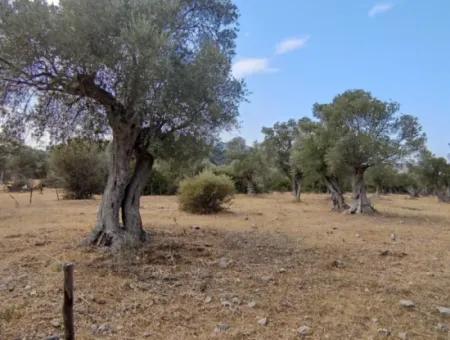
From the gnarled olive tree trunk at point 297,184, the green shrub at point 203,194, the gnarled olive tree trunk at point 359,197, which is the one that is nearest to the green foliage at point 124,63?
the green shrub at point 203,194

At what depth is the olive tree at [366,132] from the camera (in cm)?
1538

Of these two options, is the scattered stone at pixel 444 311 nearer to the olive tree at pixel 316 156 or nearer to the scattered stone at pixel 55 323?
the scattered stone at pixel 55 323

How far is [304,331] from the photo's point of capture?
4059 millimetres

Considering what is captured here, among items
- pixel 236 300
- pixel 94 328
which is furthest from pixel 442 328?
pixel 94 328

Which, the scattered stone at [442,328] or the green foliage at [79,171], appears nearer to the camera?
the scattered stone at [442,328]

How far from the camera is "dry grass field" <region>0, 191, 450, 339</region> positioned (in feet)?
13.5

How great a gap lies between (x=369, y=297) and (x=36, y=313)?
161 inches

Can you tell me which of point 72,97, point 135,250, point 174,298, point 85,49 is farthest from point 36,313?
point 72,97

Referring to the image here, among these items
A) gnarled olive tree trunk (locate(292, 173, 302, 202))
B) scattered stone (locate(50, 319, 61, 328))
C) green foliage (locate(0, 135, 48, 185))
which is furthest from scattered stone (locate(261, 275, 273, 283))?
green foliage (locate(0, 135, 48, 185))

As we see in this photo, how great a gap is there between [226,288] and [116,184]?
321 centimetres

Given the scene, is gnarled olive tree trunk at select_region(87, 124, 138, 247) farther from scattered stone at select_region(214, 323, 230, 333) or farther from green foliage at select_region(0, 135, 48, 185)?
green foliage at select_region(0, 135, 48, 185)

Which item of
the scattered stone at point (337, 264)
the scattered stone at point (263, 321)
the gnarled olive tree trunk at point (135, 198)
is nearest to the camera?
the scattered stone at point (263, 321)

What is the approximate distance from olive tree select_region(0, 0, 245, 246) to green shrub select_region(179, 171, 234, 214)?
25.1 ft

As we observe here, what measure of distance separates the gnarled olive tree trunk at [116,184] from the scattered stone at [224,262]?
1.94 m
